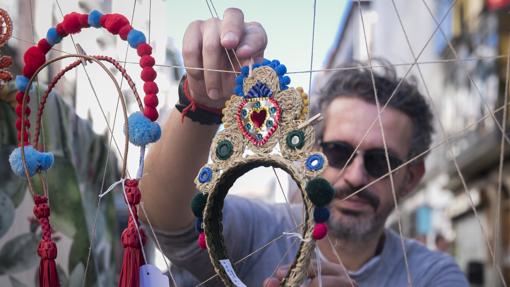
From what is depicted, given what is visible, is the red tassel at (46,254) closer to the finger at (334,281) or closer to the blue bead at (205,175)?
the blue bead at (205,175)

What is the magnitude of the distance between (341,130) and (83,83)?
601mm

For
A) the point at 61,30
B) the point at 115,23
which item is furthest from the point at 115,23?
the point at 61,30

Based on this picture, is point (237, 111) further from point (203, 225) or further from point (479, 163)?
point (479, 163)

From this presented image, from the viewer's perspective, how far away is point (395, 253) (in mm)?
1342

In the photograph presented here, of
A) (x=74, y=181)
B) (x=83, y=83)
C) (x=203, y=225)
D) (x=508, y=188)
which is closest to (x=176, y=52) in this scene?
(x=83, y=83)

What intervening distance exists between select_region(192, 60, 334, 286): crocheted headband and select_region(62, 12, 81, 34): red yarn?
0.82 ft

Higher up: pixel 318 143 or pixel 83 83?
pixel 83 83

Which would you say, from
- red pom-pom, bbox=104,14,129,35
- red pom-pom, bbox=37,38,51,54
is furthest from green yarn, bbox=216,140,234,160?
red pom-pom, bbox=37,38,51,54

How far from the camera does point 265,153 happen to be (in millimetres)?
874

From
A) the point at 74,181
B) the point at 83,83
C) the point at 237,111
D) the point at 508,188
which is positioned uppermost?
the point at 83,83

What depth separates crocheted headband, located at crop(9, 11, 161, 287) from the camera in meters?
0.92

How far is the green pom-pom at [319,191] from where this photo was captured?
2.66 feet

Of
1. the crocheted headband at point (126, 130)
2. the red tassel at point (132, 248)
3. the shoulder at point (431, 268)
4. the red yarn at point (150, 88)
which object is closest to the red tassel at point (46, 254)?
the crocheted headband at point (126, 130)

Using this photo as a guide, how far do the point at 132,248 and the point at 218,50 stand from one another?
296 mm
